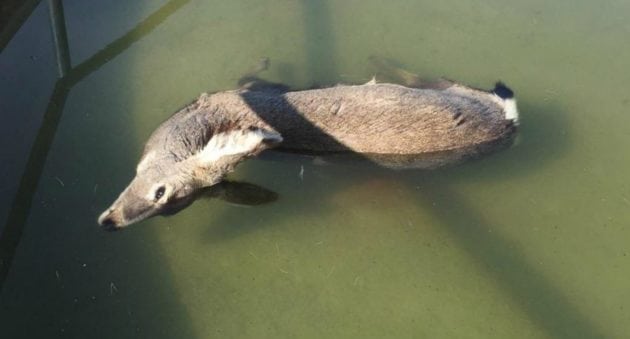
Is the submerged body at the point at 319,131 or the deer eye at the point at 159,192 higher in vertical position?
the submerged body at the point at 319,131

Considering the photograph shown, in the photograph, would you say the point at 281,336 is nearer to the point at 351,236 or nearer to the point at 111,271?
the point at 351,236

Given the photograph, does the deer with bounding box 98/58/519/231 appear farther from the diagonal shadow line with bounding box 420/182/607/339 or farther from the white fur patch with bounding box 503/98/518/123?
the diagonal shadow line with bounding box 420/182/607/339

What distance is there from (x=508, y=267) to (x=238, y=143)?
1.97 meters

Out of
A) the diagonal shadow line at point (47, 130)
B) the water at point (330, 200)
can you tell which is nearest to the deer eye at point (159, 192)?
the water at point (330, 200)

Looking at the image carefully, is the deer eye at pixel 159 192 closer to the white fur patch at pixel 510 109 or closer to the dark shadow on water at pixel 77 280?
the dark shadow on water at pixel 77 280

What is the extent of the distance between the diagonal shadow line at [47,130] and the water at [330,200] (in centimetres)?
2

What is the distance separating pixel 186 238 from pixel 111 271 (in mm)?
522

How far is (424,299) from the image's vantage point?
3.89 metres

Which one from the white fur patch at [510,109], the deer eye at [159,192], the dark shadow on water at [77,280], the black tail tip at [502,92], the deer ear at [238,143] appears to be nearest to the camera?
the dark shadow on water at [77,280]

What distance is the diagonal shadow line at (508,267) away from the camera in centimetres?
379

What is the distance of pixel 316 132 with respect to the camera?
428cm

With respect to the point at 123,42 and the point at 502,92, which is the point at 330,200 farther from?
the point at 123,42

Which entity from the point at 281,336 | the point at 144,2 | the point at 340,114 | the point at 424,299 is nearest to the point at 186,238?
the point at 281,336

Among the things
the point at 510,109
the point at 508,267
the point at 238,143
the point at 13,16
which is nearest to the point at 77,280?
the point at 238,143
